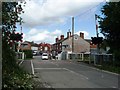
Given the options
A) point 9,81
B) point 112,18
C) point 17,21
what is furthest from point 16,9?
point 112,18

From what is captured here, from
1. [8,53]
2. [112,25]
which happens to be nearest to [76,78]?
[8,53]

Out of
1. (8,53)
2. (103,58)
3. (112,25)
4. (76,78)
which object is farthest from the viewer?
(103,58)

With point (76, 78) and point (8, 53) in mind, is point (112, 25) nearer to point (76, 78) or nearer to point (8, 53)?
point (76, 78)

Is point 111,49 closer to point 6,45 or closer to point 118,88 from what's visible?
point 118,88

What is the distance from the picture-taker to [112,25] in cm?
3853

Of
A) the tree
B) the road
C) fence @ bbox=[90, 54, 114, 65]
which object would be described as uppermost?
the tree

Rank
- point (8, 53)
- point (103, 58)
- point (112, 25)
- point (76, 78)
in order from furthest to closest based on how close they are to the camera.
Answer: point (103, 58)
point (112, 25)
point (76, 78)
point (8, 53)

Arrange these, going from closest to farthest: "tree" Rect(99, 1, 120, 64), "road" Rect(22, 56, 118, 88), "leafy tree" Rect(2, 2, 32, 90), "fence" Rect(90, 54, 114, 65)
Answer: "leafy tree" Rect(2, 2, 32, 90), "road" Rect(22, 56, 118, 88), "tree" Rect(99, 1, 120, 64), "fence" Rect(90, 54, 114, 65)

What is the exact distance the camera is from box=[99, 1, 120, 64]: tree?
122ft

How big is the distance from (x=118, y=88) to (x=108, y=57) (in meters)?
23.8

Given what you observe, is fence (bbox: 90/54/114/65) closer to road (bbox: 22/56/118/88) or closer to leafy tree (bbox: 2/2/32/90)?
road (bbox: 22/56/118/88)

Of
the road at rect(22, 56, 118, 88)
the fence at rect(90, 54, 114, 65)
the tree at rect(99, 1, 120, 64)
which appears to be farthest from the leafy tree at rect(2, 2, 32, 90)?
the fence at rect(90, 54, 114, 65)

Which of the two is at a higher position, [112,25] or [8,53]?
[112,25]

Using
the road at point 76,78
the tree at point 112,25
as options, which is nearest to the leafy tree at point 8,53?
the road at point 76,78
